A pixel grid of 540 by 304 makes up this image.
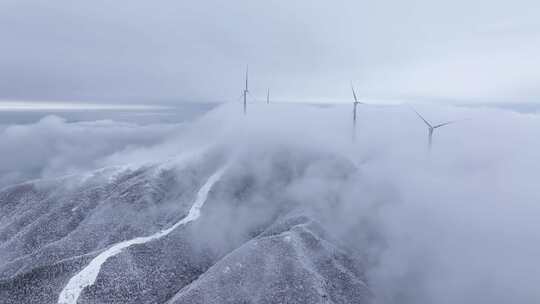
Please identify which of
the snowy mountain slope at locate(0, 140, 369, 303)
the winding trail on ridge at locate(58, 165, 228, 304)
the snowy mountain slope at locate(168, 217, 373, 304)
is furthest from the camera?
the snowy mountain slope at locate(0, 140, 369, 303)

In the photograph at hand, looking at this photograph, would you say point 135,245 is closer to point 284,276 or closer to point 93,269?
point 93,269

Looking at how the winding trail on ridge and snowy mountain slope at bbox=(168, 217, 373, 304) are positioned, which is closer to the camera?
snowy mountain slope at bbox=(168, 217, 373, 304)

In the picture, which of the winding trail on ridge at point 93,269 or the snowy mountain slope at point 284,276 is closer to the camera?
the snowy mountain slope at point 284,276

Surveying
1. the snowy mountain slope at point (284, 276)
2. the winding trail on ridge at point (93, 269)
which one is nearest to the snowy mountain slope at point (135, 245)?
the snowy mountain slope at point (284, 276)

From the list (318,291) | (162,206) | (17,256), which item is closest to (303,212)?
(318,291)

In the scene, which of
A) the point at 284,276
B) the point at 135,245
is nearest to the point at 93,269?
the point at 135,245

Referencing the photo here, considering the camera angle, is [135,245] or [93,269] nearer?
[93,269]

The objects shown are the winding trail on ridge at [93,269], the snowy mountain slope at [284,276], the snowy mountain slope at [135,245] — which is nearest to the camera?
the snowy mountain slope at [284,276]

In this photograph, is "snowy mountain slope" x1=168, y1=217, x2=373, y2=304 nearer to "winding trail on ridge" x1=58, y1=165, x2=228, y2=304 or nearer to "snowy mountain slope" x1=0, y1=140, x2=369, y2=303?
"snowy mountain slope" x1=0, y1=140, x2=369, y2=303

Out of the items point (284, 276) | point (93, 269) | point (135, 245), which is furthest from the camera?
point (135, 245)

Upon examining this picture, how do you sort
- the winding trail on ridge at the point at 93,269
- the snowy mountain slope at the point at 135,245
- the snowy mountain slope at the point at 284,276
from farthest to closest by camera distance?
1. the snowy mountain slope at the point at 135,245
2. the winding trail on ridge at the point at 93,269
3. the snowy mountain slope at the point at 284,276

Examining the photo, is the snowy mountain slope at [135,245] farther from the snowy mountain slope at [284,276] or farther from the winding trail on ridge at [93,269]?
the winding trail on ridge at [93,269]

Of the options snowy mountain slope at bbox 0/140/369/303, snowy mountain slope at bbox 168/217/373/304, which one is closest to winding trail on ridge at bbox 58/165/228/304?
snowy mountain slope at bbox 0/140/369/303

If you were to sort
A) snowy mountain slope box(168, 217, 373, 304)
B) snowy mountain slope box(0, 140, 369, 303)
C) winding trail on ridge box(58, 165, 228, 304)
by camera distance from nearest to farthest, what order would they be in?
1. snowy mountain slope box(168, 217, 373, 304)
2. winding trail on ridge box(58, 165, 228, 304)
3. snowy mountain slope box(0, 140, 369, 303)
